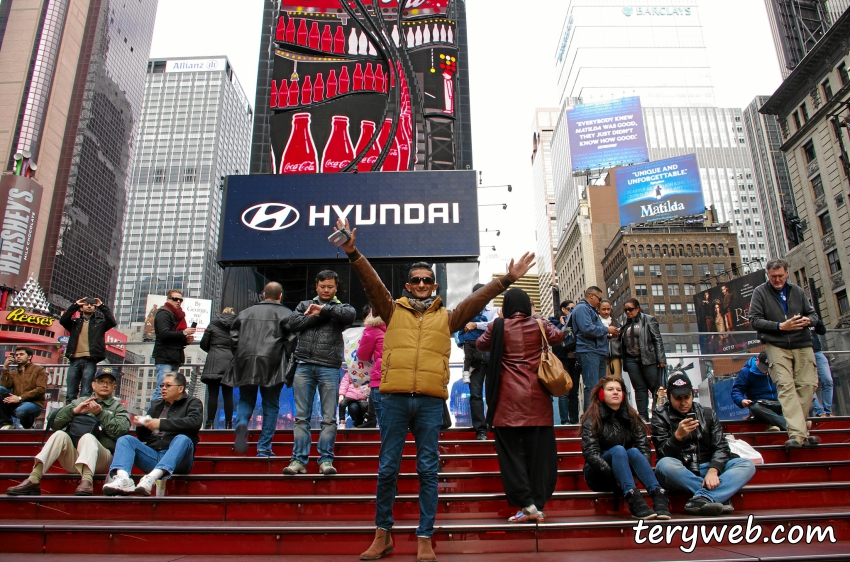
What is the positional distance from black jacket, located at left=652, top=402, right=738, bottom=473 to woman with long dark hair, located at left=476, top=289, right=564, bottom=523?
114cm

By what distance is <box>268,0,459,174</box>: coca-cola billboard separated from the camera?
743 inches

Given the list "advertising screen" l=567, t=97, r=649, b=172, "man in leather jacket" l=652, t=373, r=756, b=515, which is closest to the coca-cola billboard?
"man in leather jacket" l=652, t=373, r=756, b=515

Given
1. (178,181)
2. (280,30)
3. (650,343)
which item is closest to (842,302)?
(280,30)

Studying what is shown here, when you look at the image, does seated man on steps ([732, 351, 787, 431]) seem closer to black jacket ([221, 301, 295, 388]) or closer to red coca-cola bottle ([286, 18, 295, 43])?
black jacket ([221, 301, 295, 388])

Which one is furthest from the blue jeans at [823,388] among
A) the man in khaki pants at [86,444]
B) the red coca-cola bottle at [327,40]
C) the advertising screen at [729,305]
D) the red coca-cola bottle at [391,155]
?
the advertising screen at [729,305]

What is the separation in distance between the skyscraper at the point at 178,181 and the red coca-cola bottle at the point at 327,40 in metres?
116

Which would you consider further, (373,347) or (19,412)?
(19,412)

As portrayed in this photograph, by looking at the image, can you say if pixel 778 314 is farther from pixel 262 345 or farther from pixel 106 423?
pixel 106 423

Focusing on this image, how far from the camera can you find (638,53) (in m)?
138

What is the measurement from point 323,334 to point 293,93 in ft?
53.6

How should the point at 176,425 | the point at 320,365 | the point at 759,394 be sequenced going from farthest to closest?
the point at 759,394, the point at 320,365, the point at 176,425

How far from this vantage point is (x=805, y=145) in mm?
43656

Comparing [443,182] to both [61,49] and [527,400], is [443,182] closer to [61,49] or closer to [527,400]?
[527,400]

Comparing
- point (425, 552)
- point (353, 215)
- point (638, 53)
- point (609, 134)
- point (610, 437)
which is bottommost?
point (425, 552)
